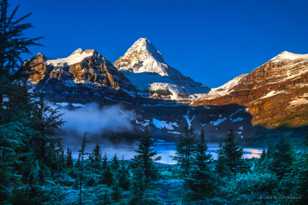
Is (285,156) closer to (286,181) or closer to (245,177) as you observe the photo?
(245,177)

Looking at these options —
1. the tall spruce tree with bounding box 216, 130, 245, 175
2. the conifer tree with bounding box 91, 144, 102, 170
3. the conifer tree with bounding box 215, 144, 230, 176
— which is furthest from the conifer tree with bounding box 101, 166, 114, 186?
the conifer tree with bounding box 91, 144, 102, 170

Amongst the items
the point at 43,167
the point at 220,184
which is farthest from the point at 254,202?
the point at 43,167

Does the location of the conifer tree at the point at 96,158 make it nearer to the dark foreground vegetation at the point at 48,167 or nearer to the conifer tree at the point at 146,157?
the conifer tree at the point at 146,157

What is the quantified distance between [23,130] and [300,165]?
13549 millimetres

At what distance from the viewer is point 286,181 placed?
76.7ft

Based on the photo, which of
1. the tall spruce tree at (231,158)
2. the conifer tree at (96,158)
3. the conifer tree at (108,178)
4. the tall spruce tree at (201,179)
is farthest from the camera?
the conifer tree at (96,158)

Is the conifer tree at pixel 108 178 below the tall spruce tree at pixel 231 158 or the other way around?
below

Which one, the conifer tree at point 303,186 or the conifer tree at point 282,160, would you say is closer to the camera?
the conifer tree at point 303,186

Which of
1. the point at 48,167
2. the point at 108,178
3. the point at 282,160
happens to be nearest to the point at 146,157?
the point at 108,178

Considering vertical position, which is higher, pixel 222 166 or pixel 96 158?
pixel 96 158

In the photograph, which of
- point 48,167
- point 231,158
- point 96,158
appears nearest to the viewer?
point 48,167

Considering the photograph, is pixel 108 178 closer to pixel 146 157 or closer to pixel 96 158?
pixel 146 157

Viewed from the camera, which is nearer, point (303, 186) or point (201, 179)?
point (303, 186)

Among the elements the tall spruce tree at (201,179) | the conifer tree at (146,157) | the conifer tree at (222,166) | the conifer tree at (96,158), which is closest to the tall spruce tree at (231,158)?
the conifer tree at (222,166)
